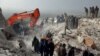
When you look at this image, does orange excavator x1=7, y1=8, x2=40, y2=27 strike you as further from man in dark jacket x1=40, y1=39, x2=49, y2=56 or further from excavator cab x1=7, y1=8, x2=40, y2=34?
man in dark jacket x1=40, y1=39, x2=49, y2=56

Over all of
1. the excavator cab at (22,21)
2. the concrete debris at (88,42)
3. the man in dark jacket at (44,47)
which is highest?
the man in dark jacket at (44,47)

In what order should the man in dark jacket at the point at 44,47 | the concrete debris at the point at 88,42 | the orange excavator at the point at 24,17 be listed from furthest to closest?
1. the orange excavator at the point at 24,17
2. the concrete debris at the point at 88,42
3. the man in dark jacket at the point at 44,47

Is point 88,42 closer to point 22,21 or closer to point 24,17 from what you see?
point 22,21

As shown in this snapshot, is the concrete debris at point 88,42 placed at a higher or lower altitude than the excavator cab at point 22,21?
lower

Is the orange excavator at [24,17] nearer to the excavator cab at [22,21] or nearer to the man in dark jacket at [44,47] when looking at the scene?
the excavator cab at [22,21]

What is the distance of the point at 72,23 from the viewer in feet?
131

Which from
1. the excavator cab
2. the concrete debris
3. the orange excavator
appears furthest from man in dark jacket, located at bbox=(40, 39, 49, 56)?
the orange excavator

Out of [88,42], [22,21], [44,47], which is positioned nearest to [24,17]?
[22,21]

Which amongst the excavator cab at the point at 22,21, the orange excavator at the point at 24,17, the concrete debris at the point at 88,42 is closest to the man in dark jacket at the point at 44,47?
the concrete debris at the point at 88,42

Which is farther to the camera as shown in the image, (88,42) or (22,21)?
(22,21)

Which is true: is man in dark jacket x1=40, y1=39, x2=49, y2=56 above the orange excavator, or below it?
above

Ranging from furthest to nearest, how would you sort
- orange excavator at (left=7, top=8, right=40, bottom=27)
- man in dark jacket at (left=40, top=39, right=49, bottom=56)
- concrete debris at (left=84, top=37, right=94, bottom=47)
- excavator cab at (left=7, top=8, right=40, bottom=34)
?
1. orange excavator at (left=7, top=8, right=40, bottom=27)
2. excavator cab at (left=7, top=8, right=40, bottom=34)
3. concrete debris at (left=84, top=37, right=94, bottom=47)
4. man in dark jacket at (left=40, top=39, right=49, bottom=56)

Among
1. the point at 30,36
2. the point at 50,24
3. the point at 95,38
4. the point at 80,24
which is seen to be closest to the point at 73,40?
the point at 95,38

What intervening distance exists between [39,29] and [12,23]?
544 cm
